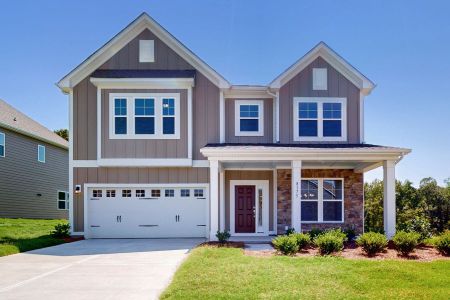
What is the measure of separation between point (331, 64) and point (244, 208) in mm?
6820

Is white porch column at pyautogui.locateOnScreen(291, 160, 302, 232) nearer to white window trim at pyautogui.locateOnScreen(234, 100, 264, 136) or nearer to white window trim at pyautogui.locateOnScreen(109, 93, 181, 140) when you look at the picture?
white window trim at pyautogui.locateOnScreen(234, 100, 264, 136)

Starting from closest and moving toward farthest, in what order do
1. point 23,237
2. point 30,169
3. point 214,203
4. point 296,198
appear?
point 214,203 < point 296,198 < point 23,237 < point 30,169

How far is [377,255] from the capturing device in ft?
38.0

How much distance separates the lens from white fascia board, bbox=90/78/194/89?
16.3 m

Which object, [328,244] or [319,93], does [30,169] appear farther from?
[328,244]

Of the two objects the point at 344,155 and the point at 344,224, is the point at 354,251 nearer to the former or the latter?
the point at 344,155

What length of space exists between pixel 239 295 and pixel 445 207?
123 feet

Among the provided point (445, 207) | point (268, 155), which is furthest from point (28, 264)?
point (445, 207)

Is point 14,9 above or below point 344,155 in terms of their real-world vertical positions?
above

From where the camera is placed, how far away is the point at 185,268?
9469 mm

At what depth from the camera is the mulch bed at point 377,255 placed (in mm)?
11195

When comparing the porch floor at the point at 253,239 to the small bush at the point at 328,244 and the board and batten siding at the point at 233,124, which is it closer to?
the small bush at the point at 328,244

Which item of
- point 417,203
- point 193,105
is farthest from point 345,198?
point 417,203

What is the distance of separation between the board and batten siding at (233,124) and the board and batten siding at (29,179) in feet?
39.4
